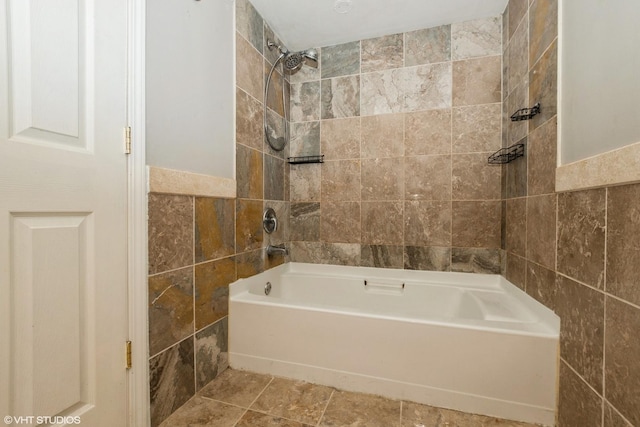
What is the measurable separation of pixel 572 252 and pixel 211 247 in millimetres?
1590

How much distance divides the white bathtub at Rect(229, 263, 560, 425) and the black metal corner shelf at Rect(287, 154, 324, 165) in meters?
1.00

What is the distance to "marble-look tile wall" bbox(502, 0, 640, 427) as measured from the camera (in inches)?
29.8

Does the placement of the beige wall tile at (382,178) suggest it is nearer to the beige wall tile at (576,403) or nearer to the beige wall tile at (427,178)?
the beige wall tile at (427,178)

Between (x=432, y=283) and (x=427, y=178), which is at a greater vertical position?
(x=427, y=178)

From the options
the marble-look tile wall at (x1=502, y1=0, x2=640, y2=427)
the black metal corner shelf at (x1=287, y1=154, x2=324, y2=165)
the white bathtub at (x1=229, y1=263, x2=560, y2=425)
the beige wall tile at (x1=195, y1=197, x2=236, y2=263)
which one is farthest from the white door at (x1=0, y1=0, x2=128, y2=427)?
the marble-look tile wall at (x1=502, y1=0, x2=640, y2=427)

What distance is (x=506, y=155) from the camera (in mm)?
1663

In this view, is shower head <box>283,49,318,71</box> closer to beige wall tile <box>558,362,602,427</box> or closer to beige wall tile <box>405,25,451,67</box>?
beige wall tile <box>405,25,451,67</box>

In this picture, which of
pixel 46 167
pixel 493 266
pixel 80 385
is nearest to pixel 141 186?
pixel 46 167

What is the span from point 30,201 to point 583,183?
1752 millimetres

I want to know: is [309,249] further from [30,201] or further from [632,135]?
[632,135]

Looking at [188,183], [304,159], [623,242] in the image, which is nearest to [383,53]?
[304,159]

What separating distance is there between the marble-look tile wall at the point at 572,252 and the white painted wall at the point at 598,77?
0.27 feet

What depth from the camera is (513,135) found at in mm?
1603

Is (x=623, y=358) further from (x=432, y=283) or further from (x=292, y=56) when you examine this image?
(x=292, y=56)
